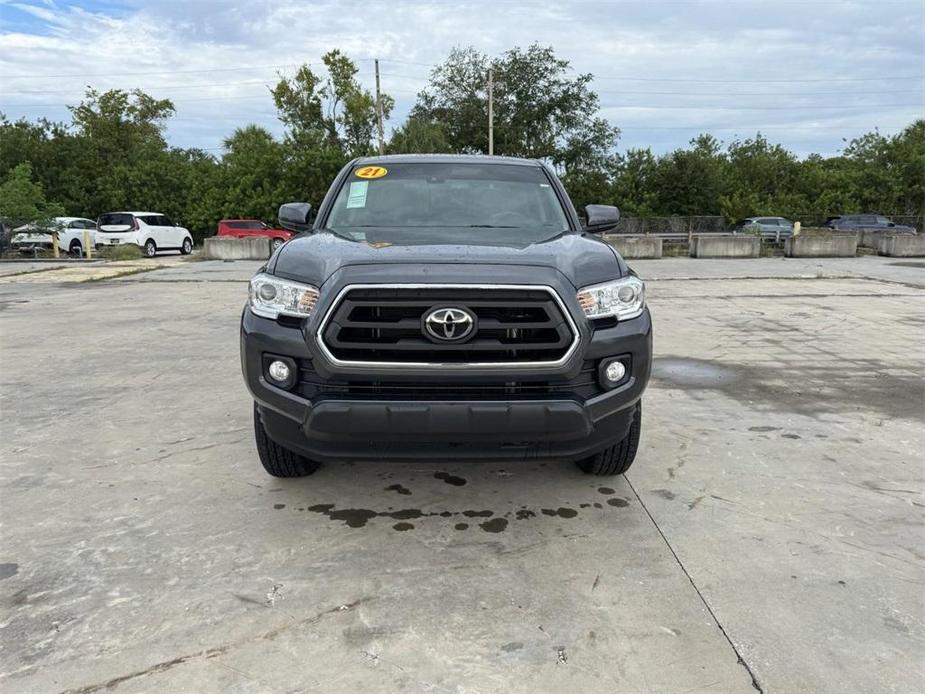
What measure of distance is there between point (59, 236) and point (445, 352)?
2519 centimetres

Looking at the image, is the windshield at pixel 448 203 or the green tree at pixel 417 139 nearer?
the windshield at pixel 448 203

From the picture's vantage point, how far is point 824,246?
2284cm

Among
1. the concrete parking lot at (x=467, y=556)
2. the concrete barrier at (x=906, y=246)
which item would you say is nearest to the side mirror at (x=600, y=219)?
the concrete parking lot at (x=467, y=556)

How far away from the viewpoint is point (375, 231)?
378cm

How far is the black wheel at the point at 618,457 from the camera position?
3.58 metres

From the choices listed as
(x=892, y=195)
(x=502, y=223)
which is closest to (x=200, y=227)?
(x=502, y=223)

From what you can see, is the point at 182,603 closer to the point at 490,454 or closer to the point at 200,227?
the point at 490,454

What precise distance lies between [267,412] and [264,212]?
3046cm

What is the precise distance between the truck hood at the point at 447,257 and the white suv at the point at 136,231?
23.5 m

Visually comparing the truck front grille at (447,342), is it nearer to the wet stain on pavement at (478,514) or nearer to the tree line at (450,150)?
the wet stain on pavement at (478,514)

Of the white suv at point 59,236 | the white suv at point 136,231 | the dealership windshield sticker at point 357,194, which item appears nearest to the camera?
the dealership windshield sticker at point 357,194

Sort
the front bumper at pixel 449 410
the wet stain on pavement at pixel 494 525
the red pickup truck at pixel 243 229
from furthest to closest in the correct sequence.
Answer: the red pickup truck at pixel 243 229, the wet stain on pavement at pixel 494 525, the front bumper at pixel 449 410

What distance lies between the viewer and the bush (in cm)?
2264

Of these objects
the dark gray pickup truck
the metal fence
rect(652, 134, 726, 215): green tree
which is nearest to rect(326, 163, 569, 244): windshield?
the dark gray pickup truck
